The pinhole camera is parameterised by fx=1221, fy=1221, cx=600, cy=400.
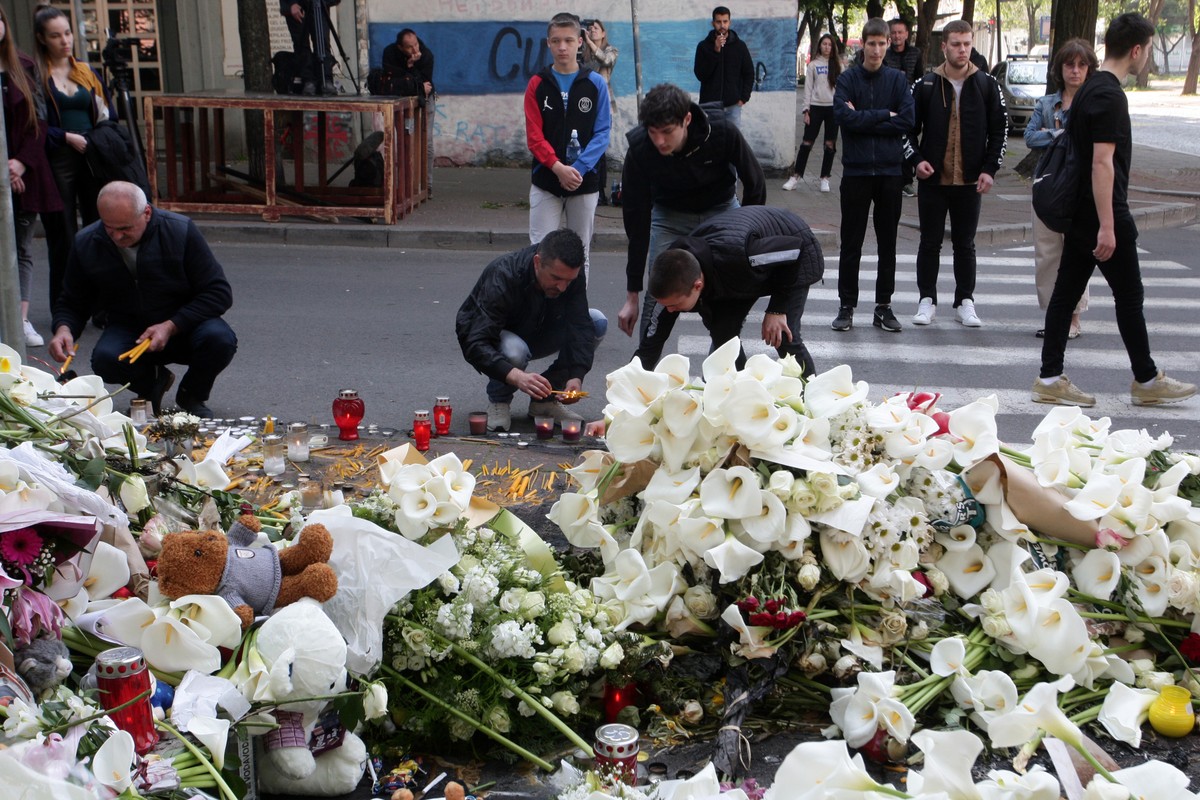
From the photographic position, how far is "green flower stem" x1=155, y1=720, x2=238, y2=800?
2459 mm

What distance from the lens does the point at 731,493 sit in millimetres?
3146

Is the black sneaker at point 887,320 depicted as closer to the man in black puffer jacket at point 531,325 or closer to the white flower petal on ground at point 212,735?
the man in black puffer jacket at point 531,325

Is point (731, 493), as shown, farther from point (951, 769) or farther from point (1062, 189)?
point (1062, 189)

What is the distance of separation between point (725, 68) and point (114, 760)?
477 inches

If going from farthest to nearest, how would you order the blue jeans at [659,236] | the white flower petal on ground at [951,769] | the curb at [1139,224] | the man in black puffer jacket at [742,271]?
the curb at [1139,224] → the blue jeans at [659,236] → the man in black puffer jacket at [742,271] → the white flower petal on ground at [951,769]

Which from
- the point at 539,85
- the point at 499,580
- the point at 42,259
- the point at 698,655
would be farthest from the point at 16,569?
the point at 42,259

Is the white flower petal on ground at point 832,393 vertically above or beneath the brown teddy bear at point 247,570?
above

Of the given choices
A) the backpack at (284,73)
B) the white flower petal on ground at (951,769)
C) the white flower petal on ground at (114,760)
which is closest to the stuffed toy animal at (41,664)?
the white flower petal on ground at (114,760)

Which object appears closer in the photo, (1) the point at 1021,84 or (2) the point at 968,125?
(2) the point at 968,125

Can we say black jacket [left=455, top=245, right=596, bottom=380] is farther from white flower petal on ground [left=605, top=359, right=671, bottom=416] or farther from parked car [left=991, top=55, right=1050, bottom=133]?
parked car [left=991, top=55, right=1050, bottom=133]

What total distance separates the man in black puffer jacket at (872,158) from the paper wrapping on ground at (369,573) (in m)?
5.53

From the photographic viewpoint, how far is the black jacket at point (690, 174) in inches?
229

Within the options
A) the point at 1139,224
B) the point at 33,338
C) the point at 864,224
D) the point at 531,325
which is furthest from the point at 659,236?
the point at 1139,224

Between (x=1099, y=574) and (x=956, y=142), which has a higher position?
(x=956, y=142)
